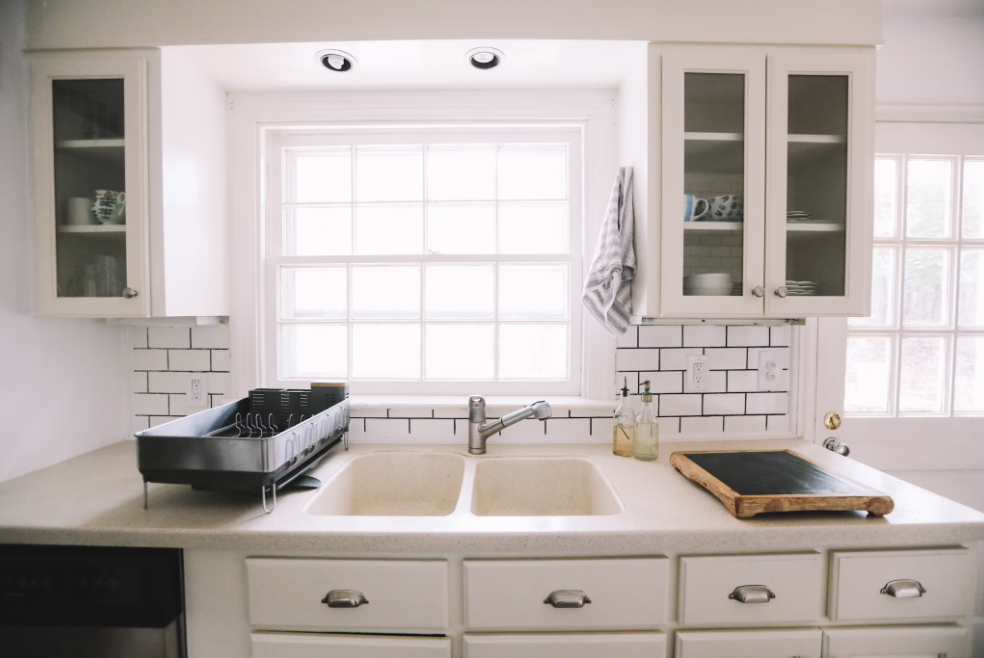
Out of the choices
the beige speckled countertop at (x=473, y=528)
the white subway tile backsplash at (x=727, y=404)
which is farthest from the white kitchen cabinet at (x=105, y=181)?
the white subway tile backsplash at (x=727, y=404)

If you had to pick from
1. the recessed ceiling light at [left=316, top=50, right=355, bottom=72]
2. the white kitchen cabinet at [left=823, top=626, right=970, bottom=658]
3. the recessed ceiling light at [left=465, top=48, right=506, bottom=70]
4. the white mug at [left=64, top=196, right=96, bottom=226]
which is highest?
the recessed ceiling light at [left=465, top=48, right=506, bottom=70]

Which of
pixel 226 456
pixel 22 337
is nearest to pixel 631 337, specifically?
pixel 226 456

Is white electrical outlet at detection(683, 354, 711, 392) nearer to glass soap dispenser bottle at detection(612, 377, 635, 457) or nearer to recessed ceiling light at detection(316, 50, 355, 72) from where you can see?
glass soap dispenser bottle at detection(612, 377, 635, 457)

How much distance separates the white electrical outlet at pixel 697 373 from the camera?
1650 millimetres

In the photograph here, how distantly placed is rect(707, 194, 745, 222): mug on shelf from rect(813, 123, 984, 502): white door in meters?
0.75

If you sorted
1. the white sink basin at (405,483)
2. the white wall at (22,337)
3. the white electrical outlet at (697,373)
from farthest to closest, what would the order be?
the white electrical outlet at (697,373), the white sink basin at (405,483), the white wall at (22,337)

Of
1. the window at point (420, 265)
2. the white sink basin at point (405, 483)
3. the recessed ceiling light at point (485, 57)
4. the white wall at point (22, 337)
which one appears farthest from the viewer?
the window at point (420, 265)

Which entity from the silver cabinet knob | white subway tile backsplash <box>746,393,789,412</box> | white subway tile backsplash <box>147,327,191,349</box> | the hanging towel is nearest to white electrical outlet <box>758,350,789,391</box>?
white subway tile backsplash <box>746,393,789,412</box>

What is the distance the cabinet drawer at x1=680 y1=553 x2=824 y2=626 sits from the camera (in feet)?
3.30

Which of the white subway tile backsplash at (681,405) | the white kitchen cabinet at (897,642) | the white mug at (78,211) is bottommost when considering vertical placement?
the white kitchen cabinet at (897,642)

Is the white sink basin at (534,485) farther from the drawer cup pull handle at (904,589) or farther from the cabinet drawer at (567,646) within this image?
the drawer cup pull handle at (904,589)

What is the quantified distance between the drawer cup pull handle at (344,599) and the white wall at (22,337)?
1181 mm

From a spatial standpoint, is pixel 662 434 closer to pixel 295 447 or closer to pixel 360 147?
pixel 295 447

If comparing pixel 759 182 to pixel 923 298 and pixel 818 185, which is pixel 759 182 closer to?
pixel 818 185
